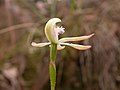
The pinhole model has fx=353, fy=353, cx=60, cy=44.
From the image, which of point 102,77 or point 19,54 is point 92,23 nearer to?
point 102,77

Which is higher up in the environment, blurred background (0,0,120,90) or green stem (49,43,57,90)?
green stem (49,43,57,90)

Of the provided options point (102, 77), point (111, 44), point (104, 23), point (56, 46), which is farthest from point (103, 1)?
point (56, 46)

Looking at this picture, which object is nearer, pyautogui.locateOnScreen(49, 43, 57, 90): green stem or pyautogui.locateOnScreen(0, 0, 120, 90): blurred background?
pyautogui.locateOnScreen(49, 43, 57, 90): green stem

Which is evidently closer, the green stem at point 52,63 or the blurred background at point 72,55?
the green stem at point 52,63

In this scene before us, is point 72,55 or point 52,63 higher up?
point 52,63

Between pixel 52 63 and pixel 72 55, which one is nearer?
pixel 52 63

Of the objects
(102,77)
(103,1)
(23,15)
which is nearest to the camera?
(102,77)

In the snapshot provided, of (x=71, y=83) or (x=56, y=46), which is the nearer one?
(x=56, y=46)

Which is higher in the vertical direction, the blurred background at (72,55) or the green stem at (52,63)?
the green stem at (52,63)
